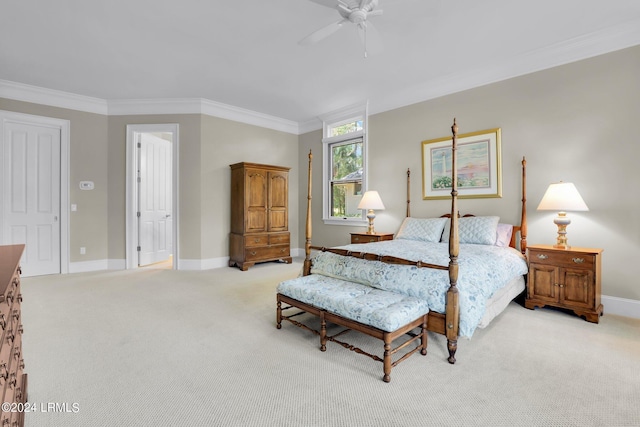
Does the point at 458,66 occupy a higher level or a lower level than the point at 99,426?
higher

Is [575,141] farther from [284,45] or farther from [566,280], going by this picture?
[284,45]

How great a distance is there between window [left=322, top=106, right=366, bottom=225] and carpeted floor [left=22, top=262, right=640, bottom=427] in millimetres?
3030

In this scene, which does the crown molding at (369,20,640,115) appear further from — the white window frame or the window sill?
the window sill

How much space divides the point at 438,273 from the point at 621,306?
2350 mm

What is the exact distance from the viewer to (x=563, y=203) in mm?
3059

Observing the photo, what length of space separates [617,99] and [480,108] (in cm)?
132

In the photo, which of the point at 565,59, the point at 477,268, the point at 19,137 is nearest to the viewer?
the point at 477,268

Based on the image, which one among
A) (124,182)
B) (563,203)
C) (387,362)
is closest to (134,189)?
(124,182)

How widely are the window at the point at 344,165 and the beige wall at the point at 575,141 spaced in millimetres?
1319

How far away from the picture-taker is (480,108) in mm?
4078

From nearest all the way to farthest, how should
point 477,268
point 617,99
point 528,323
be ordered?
point 477,268, point 528,323, point 617,99

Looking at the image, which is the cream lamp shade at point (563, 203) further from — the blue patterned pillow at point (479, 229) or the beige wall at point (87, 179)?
the beige wall at point (87, 179)

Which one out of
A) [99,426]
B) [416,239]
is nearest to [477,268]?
[416,239]

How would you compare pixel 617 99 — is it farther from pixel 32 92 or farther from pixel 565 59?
pixel 32 92
